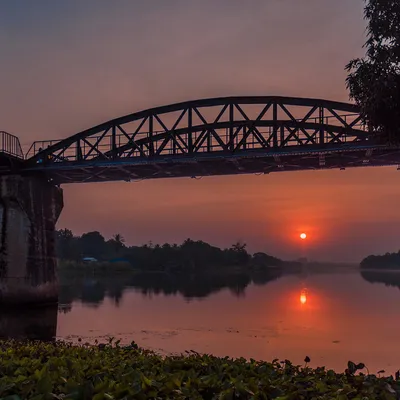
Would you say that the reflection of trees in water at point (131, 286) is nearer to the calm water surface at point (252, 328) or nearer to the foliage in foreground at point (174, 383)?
the calm water surface at point (252, 328)

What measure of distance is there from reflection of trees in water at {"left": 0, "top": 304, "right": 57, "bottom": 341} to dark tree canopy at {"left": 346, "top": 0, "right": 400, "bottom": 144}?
22.7m

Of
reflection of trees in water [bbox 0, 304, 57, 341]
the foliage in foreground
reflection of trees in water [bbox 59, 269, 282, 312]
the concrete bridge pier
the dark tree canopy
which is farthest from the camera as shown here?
reflection of trees in water [bbox 59, 269, 282, 312]

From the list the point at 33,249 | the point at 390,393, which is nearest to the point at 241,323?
the point at 33,249

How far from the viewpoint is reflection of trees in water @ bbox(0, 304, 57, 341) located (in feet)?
107

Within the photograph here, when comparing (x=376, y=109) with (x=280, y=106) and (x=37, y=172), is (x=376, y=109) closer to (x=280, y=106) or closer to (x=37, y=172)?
(x=280, y=106)

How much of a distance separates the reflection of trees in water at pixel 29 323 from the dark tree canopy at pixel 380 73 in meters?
22.7

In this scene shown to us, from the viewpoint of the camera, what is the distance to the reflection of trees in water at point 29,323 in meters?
32.7

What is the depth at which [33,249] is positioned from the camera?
159 feet

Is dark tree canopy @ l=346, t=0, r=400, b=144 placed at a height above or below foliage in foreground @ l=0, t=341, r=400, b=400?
above

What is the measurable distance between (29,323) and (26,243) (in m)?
11.2

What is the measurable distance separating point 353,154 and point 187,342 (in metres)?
24.3

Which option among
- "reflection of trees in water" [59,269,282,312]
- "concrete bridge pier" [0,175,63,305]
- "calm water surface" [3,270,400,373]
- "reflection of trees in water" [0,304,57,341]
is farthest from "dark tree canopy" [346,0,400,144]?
"reflection of trees in water" [59,269,282,312]

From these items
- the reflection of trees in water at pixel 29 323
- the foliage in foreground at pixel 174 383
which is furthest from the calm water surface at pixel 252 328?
the foliage in foreground at pixel 174 383

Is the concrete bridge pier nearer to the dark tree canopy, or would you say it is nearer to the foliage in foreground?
the dark tree canopy
